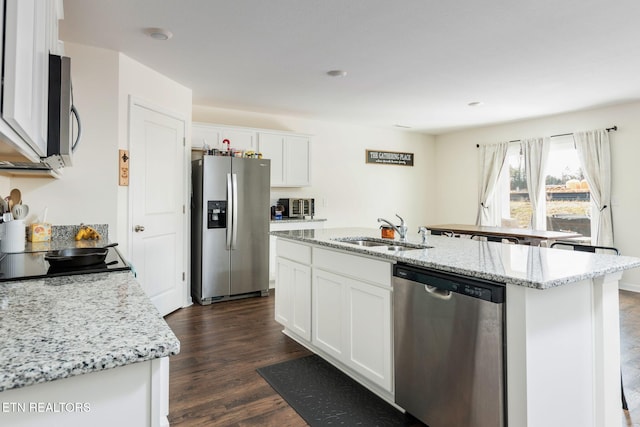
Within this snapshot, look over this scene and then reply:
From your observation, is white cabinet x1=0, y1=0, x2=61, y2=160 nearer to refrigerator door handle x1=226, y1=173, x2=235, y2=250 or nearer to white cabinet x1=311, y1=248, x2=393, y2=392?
white cabinet x1=311, y1=248, x2=393, y2=392

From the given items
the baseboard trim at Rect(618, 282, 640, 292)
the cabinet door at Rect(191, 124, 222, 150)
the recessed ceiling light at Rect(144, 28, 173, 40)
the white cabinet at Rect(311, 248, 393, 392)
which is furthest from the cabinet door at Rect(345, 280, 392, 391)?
the baseboard trim at Rect(618, 282, 640, 292)

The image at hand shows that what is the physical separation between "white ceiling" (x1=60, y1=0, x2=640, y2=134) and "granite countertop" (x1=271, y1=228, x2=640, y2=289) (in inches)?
61.7

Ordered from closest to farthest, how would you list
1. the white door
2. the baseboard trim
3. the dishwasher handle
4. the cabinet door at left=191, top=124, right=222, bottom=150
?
the dishwasher handle → the white door → the cabinet door at left=191, top=124, right=222, bottom=150 → the baseboard trim

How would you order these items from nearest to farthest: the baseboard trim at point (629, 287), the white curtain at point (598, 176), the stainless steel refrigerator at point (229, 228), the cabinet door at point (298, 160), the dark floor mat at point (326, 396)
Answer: the dark floor mat at point (326, 396), the stainless steel refrigerator at point (229, 228), the baseboard trim at point (629, 287), the white curtain at point (598, 176), the cabinet door at point (298, 160)

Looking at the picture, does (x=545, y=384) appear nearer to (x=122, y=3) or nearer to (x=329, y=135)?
(x=122, y=3)

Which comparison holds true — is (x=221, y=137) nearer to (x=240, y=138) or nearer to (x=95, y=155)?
(x=240, y=138)

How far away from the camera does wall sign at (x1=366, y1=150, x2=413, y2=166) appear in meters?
6.55

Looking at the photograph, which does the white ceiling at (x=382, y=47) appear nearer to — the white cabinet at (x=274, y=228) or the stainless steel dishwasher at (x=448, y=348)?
the white cabinet at (x=274, y=228)

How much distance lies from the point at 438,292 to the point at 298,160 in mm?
3926

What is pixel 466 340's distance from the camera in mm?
1646

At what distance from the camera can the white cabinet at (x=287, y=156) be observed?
5.16 meters

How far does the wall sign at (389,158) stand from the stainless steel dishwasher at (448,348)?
4.74 m

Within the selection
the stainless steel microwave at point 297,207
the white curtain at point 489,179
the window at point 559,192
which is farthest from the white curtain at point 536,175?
the stainless steel microwave at point 297,207

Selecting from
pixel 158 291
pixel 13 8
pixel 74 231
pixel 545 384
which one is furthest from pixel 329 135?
pixel 13 8
